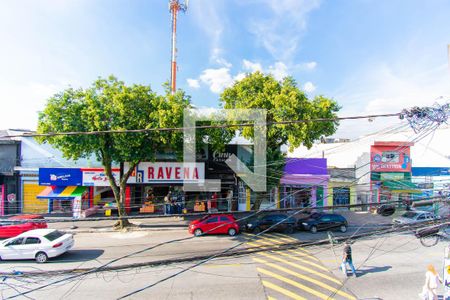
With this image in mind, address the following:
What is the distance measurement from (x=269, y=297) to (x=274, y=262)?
3294 millimetres

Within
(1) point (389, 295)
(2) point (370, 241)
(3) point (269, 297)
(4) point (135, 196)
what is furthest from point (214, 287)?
(4) point (135, 196)

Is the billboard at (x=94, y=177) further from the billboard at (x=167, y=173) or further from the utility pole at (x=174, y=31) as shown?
the utility pole at (x=174, y=31)

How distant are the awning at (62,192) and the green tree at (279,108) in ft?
44.0

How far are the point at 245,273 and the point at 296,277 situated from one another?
83.4 inches

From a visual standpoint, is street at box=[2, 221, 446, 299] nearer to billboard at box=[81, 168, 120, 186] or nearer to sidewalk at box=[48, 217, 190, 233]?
sidewalk at box=[48, 217, 190, 233]

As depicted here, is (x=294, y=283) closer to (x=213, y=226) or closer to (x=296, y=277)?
(x=296, y=277)

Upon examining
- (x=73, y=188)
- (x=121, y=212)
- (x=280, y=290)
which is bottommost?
(x=280, y=290)

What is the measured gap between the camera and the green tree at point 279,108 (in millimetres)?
16625

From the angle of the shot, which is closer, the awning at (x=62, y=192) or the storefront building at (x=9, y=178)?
the awning at (x=62, y=192)

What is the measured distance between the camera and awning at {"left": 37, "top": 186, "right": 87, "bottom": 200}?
19.8 meters

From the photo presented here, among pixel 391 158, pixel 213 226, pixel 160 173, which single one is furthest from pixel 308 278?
pixel 391 158

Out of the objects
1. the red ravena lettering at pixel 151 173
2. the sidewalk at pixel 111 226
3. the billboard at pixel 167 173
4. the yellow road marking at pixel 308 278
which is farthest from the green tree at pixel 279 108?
the red ravena lettering at pixel 151 173

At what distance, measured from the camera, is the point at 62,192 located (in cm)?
2034

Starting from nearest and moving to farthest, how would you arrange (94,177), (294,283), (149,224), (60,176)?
1. (294,283)
2. (149,224)
3. (60,176)
4. (94,177)
